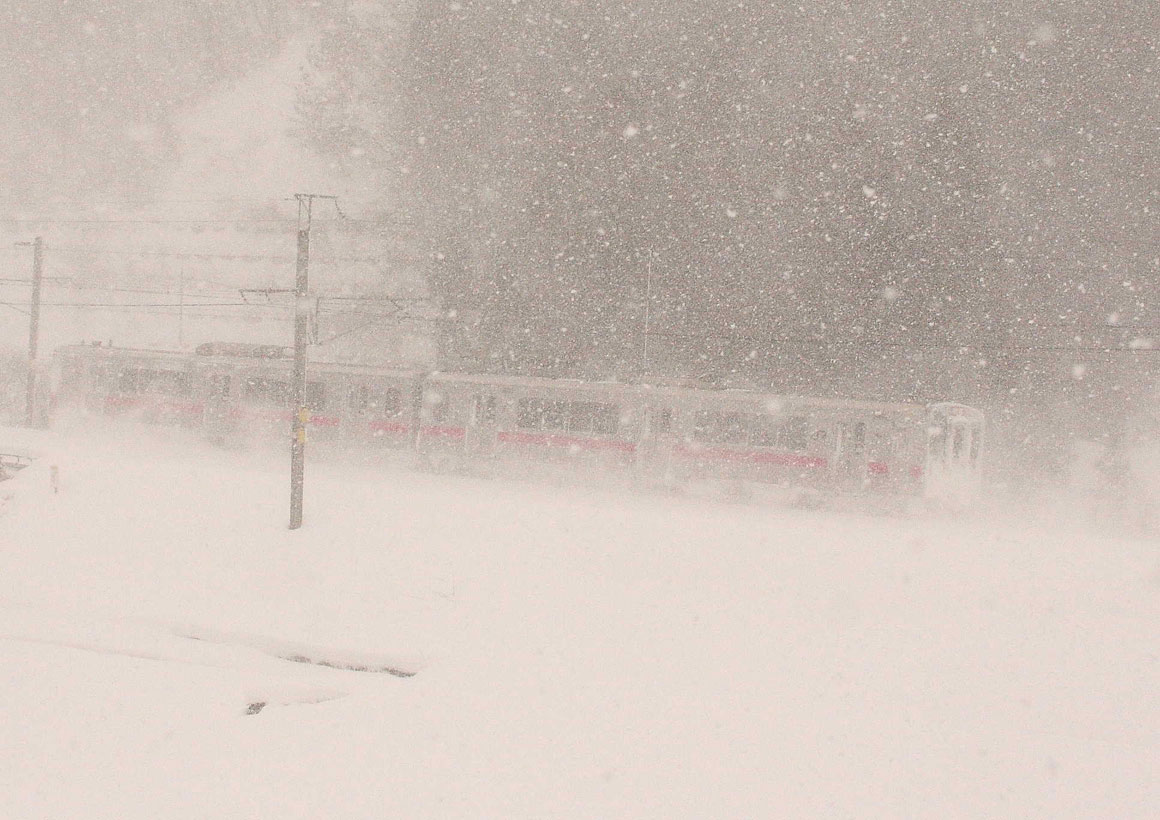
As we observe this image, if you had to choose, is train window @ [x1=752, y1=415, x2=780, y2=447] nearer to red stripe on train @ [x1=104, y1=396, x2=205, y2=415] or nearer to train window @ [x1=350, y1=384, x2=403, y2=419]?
train window @ [x1=350, y1=384, x2=403, y2=419]

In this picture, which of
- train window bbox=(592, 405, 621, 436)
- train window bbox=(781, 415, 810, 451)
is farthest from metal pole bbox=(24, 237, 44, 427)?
train window bbox=(781, 415, 810, 451)

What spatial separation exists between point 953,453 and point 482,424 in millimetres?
10941

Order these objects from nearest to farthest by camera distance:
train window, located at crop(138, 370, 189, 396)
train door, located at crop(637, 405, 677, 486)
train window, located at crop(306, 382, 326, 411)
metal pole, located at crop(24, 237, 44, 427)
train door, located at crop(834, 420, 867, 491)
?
train door, located at crop(834, 420, 867, 491)
train door, located at crop(637, 405, 677, 486)
train window, located at crop(306, 382, 326, 411)
train window, located at crop(138, 370, 189, 396)
metal pole, located at crop(24, 237, 44, 427)

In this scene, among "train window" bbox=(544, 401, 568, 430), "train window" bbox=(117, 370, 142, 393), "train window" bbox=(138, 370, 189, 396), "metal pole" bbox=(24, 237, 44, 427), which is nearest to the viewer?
"train window" bbox=(544, 401, 568, 430)

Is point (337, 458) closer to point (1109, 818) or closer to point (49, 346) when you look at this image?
point (1109, 818)

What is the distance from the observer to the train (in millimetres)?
17734

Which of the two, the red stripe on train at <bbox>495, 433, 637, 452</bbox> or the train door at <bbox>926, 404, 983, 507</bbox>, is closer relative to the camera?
the train door at <bbox>926, 404, 983, 507</bbox>

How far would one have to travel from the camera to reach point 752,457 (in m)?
18.1

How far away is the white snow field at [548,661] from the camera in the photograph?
7.52 meters

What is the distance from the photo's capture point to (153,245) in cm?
4734

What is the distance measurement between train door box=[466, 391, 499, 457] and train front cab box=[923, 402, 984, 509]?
9966 millimetres

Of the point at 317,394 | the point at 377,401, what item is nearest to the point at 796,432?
the point at 377,401

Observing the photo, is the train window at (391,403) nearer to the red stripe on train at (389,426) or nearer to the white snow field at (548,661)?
the red stripe on train at (389,426)

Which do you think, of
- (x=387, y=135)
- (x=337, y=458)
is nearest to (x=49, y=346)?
(x=387, y=135)
